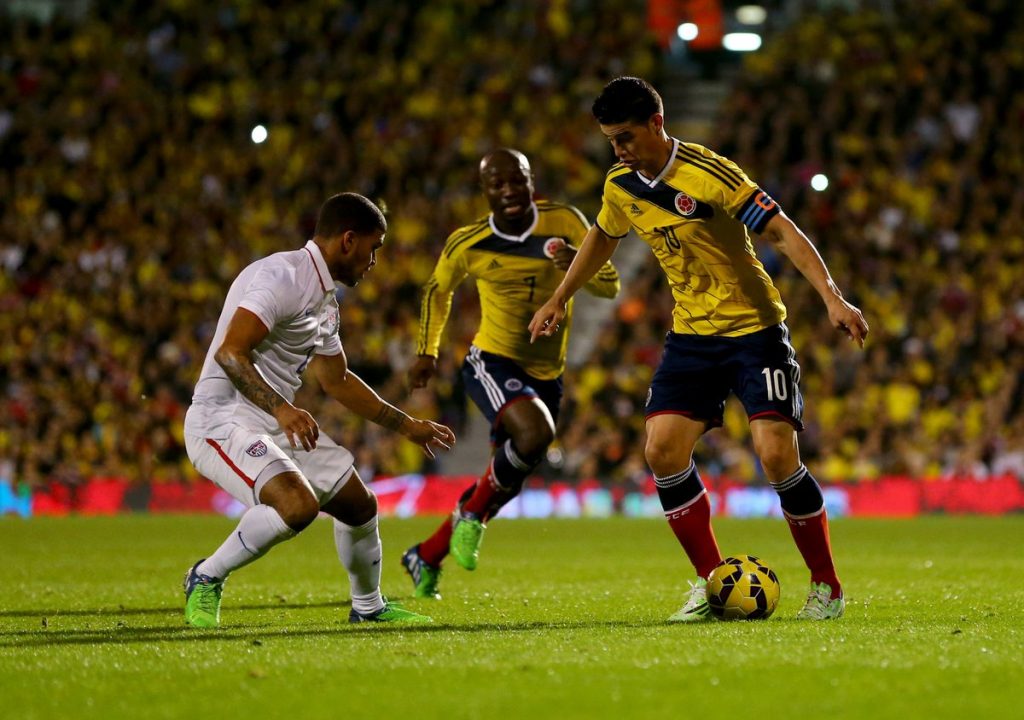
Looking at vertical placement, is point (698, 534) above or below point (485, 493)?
below

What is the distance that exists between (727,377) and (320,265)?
2.02 meters

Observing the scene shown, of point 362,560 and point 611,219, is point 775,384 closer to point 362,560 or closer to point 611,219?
point 611,219

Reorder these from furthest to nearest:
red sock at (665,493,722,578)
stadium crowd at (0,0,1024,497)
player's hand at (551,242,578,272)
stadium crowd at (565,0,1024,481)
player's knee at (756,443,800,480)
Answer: stadium crowd at (0,0,1024,497), stadium crowd at (565,0,1024,481), player's hand at (551,242,578,272), red sock at (665,493,722,578), player's knee at (756,443,800,480)

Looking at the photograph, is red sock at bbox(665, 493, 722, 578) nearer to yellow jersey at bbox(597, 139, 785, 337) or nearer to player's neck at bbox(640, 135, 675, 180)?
yellow jersey at bbox(597, 139, 785, 337)

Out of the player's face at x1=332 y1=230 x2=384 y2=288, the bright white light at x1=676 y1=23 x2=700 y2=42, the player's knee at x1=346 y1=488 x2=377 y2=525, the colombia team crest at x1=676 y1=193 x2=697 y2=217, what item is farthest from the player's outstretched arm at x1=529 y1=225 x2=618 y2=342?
the bright white light at x1=676 y1=23 x2=700 y2=42

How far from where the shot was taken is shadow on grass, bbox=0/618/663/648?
20.6ft

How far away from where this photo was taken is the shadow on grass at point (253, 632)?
6273mm

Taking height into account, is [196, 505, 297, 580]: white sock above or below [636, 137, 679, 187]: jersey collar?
below

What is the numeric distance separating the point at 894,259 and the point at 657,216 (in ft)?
50.8

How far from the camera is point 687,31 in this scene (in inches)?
1028

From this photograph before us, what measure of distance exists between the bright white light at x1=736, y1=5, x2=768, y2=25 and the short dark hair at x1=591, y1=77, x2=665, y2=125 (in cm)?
2034

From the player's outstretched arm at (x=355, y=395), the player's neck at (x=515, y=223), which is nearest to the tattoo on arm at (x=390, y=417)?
the player's outstretched arm at (x=355, y=395)

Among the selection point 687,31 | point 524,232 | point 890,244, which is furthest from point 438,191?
point 524,232

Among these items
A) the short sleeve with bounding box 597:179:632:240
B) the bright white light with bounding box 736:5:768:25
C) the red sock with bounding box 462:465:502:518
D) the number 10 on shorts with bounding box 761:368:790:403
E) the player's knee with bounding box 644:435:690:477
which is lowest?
the red sock with bounding box 462:465:502:518
